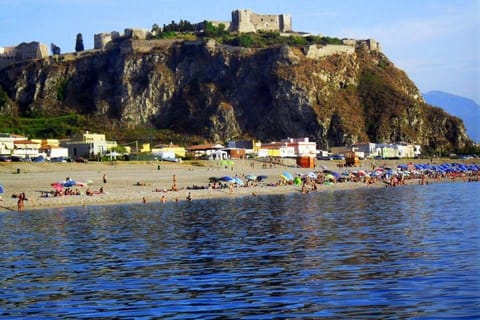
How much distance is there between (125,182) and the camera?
60.4 m

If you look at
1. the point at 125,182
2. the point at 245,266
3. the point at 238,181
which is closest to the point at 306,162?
the point at 238,181

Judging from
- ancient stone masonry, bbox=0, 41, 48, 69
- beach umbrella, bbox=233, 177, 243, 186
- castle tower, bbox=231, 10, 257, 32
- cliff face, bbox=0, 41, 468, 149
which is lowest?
beach umbrella, bbox=233, 177, 243, 186

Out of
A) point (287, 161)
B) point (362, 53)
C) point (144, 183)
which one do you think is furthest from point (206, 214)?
point (362, 53)

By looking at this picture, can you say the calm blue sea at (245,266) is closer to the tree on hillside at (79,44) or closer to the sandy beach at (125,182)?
the sandy beach at (125,182)

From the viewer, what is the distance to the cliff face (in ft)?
408

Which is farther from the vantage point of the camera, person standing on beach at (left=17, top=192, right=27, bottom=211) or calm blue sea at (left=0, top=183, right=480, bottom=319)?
person standing on beach at (left=17, top=192, right=27, bottom=211)

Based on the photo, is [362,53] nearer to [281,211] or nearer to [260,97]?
[260,97]

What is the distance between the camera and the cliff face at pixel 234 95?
124 meters

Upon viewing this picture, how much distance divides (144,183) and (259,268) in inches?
1634

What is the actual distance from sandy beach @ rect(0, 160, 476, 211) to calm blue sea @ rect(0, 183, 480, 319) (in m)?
11.7

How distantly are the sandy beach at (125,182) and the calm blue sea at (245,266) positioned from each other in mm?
11656

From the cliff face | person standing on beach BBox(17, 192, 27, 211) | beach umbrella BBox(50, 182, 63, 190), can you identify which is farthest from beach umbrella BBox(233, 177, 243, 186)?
the cliff face

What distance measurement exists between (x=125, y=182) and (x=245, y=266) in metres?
40.5

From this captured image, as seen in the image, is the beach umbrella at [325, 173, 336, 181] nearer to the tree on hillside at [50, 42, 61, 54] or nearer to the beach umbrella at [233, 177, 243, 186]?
the beach umbrella at [233, 177, 243, 186]
